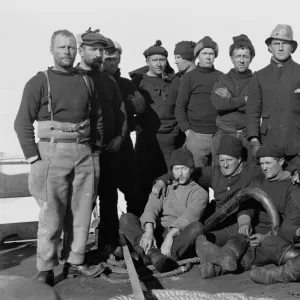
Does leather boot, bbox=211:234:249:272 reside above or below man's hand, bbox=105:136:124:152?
below

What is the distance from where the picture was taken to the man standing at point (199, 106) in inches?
243

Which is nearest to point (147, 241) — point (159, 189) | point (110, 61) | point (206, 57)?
point (159, 189)

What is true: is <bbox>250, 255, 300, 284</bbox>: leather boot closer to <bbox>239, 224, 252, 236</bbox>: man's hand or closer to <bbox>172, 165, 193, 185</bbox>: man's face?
<bbox>239, 224, 252, 236</bbox>: man's hand

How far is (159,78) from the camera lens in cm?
646

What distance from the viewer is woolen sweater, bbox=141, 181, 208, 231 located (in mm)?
5395

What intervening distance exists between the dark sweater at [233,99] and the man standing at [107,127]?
2.90 feet

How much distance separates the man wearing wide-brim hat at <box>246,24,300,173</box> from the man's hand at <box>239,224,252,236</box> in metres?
0.66

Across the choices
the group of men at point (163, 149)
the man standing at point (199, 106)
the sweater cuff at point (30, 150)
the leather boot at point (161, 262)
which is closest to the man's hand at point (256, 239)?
the group of men at point (163, 149)

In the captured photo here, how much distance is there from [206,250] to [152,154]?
5.67 feet

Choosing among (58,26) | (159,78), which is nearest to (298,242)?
(159,78)

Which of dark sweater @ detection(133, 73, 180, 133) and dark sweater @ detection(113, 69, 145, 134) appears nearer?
A: dark sweater @ detection(113, 69, 145, 134)

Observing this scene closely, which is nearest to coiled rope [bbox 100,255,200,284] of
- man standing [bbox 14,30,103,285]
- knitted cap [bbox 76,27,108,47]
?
man standing [bbox 14,30,103,285]

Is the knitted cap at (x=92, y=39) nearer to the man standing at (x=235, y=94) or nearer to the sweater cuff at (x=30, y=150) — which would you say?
the sweater cuff at (x=30, y=150)

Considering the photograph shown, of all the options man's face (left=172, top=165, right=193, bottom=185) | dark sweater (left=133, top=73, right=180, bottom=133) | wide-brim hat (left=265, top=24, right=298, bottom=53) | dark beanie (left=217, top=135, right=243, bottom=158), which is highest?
wide-brim hat (left=265, top=24, right=298, bottom=53)
